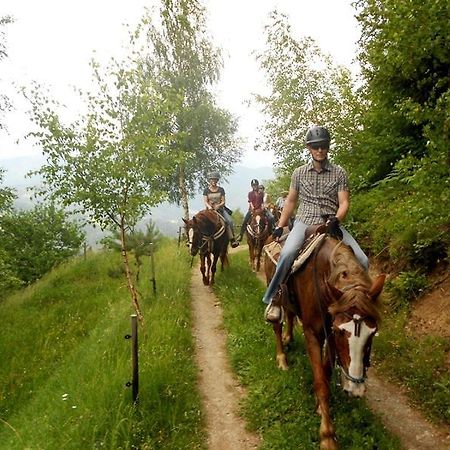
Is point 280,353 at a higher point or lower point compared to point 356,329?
lower

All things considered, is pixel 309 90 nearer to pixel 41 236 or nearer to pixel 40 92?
pixel 40 92

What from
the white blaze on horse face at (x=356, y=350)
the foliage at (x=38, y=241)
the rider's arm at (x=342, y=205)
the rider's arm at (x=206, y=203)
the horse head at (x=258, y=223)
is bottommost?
the foliage at (x=38, y=241)

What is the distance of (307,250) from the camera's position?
514 centimetres

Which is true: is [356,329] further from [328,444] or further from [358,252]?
[328,444]

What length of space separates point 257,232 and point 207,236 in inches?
99.8

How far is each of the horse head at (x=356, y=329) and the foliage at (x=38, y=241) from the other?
19.9 meters

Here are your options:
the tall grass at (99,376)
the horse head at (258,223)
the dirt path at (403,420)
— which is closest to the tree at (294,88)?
the horse head at (258,223)

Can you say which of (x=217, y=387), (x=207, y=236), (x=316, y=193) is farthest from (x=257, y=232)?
(x=316, y=193)

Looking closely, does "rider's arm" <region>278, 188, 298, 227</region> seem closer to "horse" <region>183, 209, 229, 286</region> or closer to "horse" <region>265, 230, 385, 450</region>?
"horse" <region>265, 230, 385, 450</region>

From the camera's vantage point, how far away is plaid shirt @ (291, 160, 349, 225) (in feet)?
18.5

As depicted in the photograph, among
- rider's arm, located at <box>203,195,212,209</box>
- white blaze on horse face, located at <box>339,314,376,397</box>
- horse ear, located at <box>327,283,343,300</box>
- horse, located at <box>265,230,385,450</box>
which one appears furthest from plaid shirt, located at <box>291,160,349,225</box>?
rider's arm, located at <box>203,195,212,209</box>

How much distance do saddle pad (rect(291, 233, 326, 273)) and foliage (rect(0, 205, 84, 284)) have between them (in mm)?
18394

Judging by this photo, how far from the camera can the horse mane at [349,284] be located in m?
3.61

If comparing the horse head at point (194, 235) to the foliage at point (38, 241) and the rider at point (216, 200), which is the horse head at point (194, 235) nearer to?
the rider at point (216, 200)
